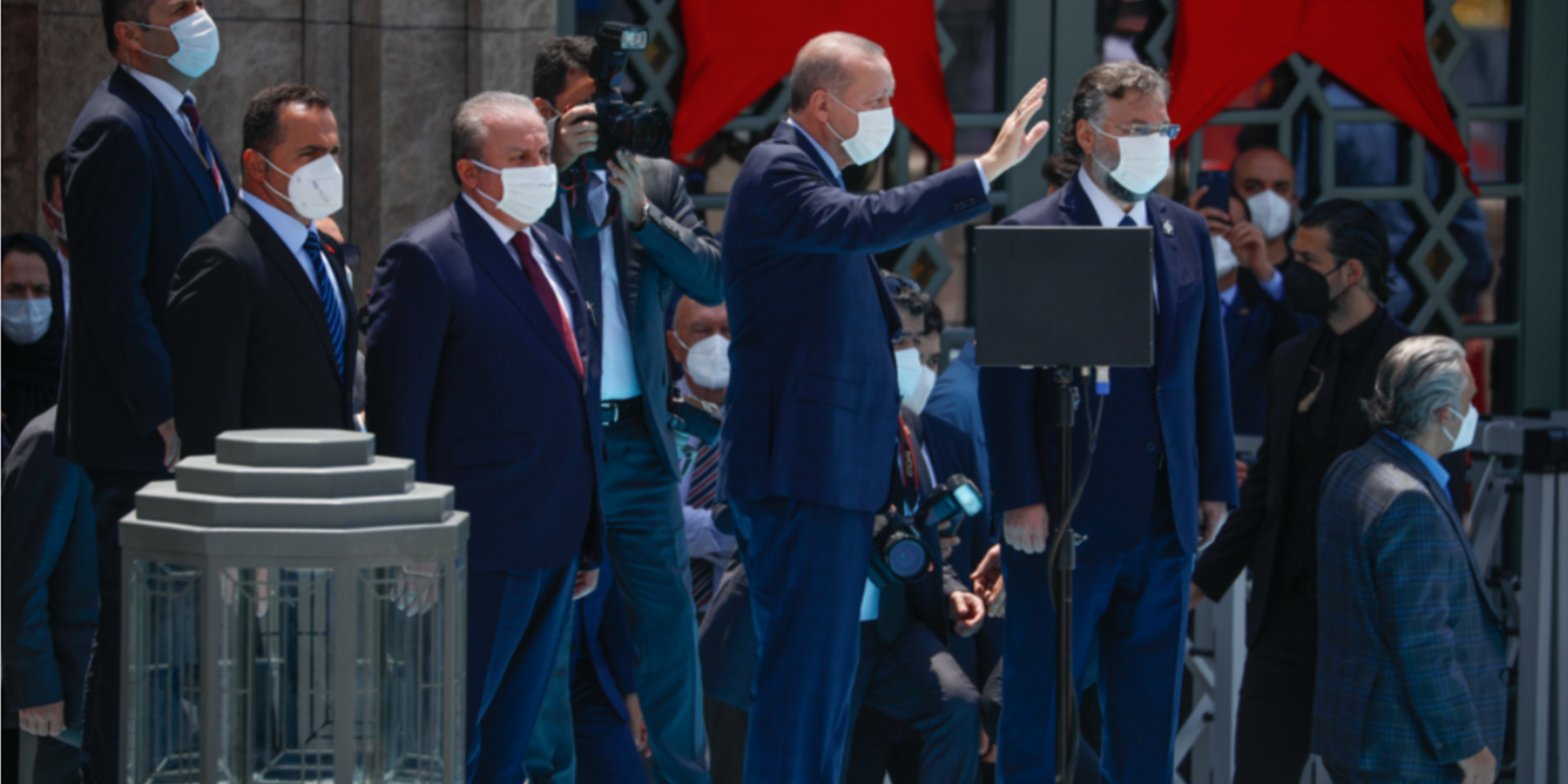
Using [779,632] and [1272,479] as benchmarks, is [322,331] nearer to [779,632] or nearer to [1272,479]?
[779,632]

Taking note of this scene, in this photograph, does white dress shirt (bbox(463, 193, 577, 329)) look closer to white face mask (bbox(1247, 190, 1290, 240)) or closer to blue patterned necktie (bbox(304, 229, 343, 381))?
blue patterned necktie (bbox(304, 229, 343, 381))

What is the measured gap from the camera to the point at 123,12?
426 centimetres

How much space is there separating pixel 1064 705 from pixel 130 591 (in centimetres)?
225

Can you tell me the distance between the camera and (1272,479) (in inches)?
215

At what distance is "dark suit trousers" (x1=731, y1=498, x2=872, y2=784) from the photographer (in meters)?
4.27

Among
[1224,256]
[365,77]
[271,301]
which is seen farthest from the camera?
[1224,256]

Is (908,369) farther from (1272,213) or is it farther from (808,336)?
(1272,213)

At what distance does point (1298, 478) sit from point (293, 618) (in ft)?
11.8

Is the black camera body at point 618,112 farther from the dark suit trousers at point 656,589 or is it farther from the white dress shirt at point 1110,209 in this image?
the white dress shirt at point 1110,209

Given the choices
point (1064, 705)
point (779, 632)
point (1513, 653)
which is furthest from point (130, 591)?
point (1513, 653)

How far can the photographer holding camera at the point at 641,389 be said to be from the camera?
4570 millimetres

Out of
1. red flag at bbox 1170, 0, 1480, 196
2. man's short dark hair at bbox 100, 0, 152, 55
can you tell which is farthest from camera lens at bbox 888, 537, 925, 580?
red flag at bbox 1170, 0, 1480, 196

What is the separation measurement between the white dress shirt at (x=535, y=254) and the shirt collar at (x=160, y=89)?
30.0 inches

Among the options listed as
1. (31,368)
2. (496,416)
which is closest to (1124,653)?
(496,416)
